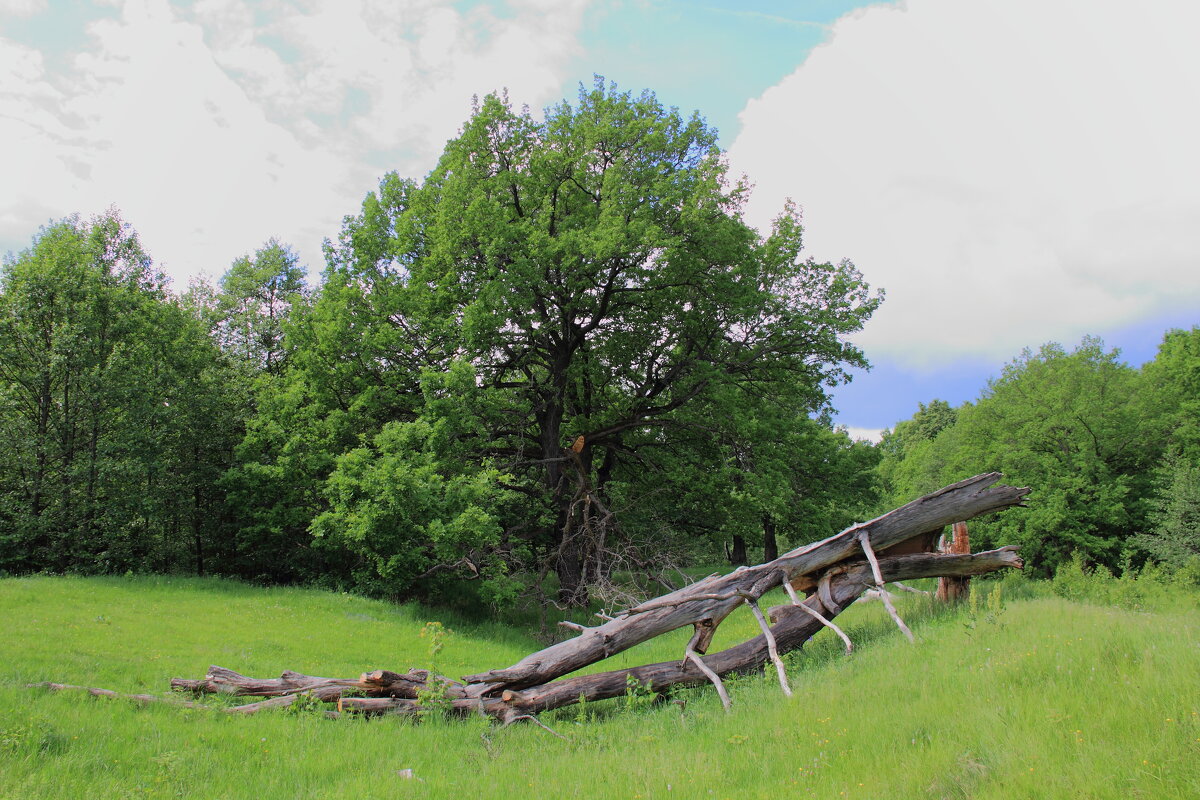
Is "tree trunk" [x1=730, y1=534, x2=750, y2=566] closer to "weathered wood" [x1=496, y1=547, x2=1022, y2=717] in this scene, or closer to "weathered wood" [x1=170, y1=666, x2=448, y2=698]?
"weathered wood" [x1=496, y1=547, x2=1022, y2=717]

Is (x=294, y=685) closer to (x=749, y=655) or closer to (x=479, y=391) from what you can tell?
(x=749, y=655)

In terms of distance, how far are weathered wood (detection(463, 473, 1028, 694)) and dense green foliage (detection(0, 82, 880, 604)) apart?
7.86 metres

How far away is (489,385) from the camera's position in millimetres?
20375

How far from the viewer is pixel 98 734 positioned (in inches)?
273

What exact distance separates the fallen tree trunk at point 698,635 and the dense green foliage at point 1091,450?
24554mm

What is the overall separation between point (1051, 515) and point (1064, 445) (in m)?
4.80

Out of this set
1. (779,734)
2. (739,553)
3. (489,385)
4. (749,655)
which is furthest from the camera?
(739,553)

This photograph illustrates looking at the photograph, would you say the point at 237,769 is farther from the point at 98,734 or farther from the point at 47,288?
the point at 47,288

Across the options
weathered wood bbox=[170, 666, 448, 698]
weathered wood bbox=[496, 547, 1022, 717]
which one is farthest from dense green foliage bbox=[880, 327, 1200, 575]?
weathered wood bbox=[170, 666, 448, 698]

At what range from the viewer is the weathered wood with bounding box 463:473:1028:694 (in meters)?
9.23

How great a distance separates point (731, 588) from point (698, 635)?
0.84m

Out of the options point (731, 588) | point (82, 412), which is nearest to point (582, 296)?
point (731, 588)

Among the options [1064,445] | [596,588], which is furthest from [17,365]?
[1064,445]

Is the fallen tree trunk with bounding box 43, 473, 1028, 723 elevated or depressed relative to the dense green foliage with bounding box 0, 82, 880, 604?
depressed
